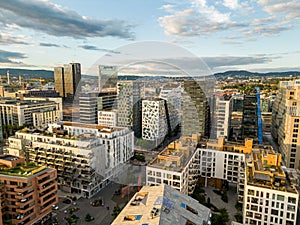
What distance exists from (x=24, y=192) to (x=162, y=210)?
4.36m

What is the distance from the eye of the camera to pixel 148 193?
18.5 feet

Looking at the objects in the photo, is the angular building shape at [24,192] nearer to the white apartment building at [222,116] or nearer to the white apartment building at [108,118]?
the white apartment building at [108,118]

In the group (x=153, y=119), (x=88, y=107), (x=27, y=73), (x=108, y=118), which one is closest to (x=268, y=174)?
(x=153, y=119)

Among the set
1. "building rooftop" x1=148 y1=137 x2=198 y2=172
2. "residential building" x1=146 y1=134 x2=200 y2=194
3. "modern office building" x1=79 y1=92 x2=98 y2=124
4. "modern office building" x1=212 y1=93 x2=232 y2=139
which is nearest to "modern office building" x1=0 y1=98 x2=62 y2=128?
"modern office building" x1=79 y1=92 x2=98 y2=124

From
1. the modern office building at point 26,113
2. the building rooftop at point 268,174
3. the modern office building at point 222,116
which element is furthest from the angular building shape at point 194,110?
the modern office building at point 26,113

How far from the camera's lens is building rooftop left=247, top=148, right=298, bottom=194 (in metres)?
6.40

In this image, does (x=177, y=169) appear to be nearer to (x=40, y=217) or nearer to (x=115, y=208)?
(x=115, y=208)

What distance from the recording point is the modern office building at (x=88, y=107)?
18.4 m

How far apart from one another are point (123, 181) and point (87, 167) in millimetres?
2268

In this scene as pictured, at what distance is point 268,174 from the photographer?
6.73 m

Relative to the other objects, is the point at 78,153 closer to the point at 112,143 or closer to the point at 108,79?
the point at 112,143

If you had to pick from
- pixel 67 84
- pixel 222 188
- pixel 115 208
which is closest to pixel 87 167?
pixel 115 208

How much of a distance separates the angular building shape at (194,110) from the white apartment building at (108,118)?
Result: 5348 millimetres

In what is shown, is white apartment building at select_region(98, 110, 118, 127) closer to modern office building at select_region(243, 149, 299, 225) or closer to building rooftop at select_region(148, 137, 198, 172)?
building rooftop at select_region(148, 137, 198, 172)
